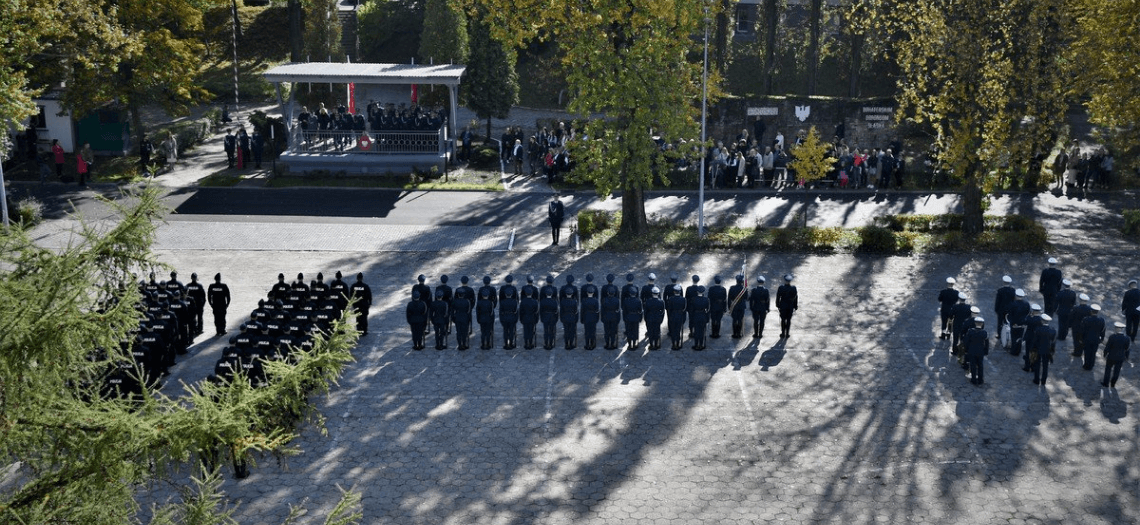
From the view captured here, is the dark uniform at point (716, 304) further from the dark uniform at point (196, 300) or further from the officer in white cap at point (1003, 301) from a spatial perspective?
the dark uniform at point (196, 300)

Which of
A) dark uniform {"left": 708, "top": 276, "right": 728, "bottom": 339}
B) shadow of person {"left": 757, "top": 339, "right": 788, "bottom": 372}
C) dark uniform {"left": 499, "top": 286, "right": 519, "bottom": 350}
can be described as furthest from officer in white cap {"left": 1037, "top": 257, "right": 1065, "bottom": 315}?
dark uniform {"left": 499, "top": 286, "right": 519, "bottom": 350}

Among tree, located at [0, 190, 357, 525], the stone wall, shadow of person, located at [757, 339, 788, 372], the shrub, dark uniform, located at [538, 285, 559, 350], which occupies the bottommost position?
shadow of person, located at [757, 339, 788, 372]

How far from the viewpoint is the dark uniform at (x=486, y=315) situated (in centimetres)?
1948

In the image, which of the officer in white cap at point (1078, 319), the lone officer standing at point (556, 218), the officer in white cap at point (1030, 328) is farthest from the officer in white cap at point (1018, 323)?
the lone officer standing at point (556, 218)

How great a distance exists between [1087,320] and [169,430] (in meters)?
16.5

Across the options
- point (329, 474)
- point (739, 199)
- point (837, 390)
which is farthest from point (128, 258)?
point (739, 199)

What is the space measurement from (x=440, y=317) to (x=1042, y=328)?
10064 millimetres

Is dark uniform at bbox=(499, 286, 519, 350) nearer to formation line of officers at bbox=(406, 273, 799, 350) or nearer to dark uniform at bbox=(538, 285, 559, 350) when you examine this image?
formation line of officers at bbox=(406, 273, 799, 350)

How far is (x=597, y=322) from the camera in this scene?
19953mm

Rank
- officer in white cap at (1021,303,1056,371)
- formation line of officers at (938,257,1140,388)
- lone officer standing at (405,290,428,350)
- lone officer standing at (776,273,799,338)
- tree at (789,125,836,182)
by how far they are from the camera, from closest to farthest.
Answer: formation line of officers at (938,257,1140,388), officer in white cap at (1021,303,1056,371), lone officer standing at (405,290,428,350), lone officer standing at (776,273,799,338), tree at (789,125,836,182)

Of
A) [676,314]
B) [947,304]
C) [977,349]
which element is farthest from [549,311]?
[947,304]

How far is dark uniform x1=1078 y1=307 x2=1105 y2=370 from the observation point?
18.7 meters

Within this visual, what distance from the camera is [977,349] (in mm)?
17984

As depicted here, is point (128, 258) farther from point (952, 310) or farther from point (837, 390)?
point (952, 310)
